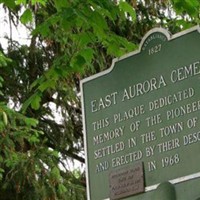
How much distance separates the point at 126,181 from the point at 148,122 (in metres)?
0.34

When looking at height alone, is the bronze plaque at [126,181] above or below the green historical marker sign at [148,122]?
below

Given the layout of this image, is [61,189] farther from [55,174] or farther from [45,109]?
[45,109]

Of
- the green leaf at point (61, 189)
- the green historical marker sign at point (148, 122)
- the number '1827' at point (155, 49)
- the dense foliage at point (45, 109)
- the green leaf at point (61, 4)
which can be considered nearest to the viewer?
the green historical marker sign at point (148, 122)

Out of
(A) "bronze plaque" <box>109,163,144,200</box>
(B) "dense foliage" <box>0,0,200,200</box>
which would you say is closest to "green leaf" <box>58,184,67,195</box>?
(B) "dense foliage" <box>0,0,200,200</box>

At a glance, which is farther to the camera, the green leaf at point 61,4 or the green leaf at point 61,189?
the green leaf at point 61,189

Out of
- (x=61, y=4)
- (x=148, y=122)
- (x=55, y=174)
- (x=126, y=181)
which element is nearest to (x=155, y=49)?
(x=148, y=122)

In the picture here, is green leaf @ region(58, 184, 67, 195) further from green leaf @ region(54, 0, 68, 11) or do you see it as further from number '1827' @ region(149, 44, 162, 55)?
number '1827' @ region(149, 44, 162, 55)

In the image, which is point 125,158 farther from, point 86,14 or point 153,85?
point 86,14

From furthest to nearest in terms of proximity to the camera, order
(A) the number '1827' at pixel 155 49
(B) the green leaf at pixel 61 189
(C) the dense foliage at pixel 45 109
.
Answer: (B) the green leaf at pixel 61 189
(C) the dense foliage at pixel 45 109
(A) the number '1827' at pixel 155 49

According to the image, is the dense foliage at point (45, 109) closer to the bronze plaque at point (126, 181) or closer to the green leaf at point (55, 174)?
the green leaf at point (55, 174)

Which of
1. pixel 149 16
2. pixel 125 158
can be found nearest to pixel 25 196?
pixel 149 16

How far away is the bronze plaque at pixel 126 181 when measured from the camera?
470 cm

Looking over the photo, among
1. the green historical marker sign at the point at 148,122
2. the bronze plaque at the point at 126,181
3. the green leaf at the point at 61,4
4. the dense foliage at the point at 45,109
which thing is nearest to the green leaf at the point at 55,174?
the dense foliage at the point at 45,109

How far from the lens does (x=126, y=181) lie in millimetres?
4738
